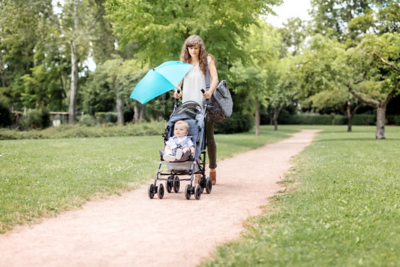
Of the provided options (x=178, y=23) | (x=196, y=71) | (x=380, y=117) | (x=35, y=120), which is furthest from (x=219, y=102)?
(x=35, y=120)

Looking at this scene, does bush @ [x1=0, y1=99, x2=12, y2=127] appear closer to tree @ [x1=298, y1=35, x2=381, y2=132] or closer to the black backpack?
tree @ [x1=298, y1=35, x2=381, y2=132]

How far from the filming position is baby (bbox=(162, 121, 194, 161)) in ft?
22.3

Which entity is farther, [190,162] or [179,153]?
[190,162]

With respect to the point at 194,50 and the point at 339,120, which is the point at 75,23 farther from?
the point at 339,120

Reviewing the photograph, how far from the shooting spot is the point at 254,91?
27.3 m

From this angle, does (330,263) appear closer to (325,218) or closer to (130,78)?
(325,218)

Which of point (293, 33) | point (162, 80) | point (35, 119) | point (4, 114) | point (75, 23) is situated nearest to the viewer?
point (162, 80)

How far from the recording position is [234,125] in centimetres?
3288

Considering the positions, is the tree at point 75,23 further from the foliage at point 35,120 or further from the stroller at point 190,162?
the stroller at point 190,162

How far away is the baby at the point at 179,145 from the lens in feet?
22.3

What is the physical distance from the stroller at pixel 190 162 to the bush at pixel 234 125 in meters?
24.9

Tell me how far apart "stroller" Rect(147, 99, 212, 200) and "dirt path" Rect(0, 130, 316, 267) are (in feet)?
0.52

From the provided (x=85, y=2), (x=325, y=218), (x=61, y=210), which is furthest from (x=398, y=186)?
(x=85, y=2)

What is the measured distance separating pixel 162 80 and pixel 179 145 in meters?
1.08
